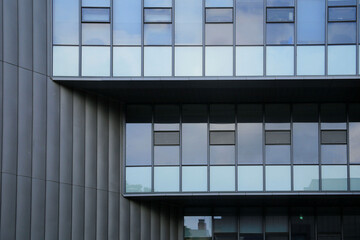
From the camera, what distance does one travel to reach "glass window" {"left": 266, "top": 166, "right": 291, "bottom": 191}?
21.7 metres

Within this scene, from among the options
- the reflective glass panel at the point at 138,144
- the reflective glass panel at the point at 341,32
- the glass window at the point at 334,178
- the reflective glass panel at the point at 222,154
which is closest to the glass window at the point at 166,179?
the reflective glass panel at the point at 138,144

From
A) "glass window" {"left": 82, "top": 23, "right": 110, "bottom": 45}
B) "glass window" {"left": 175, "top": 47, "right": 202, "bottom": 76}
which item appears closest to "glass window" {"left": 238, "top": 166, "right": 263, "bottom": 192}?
"glass window" {"left": 175, "top": 47, "right": 202, "bottom": 76}

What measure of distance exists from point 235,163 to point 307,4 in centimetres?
603

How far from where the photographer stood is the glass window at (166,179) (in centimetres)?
2164

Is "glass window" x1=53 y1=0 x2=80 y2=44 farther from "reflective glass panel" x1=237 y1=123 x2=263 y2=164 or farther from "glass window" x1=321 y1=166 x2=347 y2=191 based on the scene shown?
"glass window" x1=321 y1=166 x2=347 y2=191

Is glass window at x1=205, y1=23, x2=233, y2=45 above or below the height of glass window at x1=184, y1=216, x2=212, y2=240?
above

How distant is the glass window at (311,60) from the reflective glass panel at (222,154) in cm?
384

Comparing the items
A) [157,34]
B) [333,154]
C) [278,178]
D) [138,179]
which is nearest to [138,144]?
[138,179]

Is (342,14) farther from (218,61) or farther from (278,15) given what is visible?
(218,61)

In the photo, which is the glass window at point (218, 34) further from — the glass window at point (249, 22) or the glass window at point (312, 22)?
the glass window at point (312, 22)

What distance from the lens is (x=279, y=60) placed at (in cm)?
2045

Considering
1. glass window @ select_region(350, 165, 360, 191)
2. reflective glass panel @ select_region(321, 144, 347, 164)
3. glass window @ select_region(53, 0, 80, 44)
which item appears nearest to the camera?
glass window @ select_region(53, 0, 80, 44)

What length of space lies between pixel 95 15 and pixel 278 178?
8478mm

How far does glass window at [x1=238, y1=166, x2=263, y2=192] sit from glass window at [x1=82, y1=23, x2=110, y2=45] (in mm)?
6544
